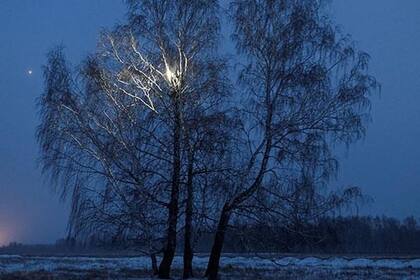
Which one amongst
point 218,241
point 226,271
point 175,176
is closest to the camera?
point 175,176

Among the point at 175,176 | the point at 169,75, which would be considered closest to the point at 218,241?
the point at 175,176

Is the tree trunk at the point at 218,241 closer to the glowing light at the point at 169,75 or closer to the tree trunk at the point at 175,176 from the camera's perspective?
the tree trunk at the point at 175,176

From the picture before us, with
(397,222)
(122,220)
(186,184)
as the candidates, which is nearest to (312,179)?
(186,184)

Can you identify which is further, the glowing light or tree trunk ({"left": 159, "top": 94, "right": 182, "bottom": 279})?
the glowing light

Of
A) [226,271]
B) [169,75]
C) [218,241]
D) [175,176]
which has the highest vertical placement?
[169,75]

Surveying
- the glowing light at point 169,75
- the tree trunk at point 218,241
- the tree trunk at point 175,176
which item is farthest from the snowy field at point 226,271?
the glowing light at point 169,75

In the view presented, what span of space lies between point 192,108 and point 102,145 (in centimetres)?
332

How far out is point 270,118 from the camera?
2031 centimetres

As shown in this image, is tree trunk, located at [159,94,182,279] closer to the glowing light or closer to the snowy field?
the glowing light

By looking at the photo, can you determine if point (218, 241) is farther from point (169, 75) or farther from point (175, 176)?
point (169, 75)

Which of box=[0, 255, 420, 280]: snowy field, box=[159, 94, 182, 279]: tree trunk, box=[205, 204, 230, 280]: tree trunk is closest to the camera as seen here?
box=[159, 94, 182, 279]: tree trunk

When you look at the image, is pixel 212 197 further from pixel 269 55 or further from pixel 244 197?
pixel 269 55

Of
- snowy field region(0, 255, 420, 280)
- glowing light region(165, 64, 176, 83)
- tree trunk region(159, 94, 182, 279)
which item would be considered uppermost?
glowing light region(165, 64, 176, 83)

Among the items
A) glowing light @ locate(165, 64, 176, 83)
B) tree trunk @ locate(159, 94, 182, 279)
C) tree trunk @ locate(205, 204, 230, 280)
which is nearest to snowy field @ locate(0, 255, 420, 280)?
tree trunk @ locate(205, 204, 230, 280)
